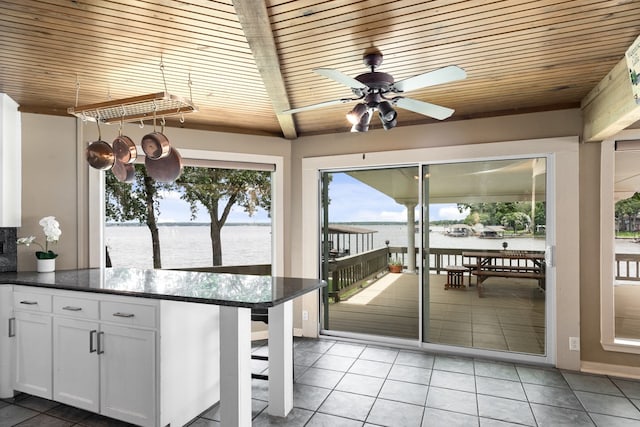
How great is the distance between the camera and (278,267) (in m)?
4.34

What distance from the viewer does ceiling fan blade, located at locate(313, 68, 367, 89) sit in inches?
78.6

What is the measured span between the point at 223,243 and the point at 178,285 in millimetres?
1727

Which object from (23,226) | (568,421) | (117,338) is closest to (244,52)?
(117,338)

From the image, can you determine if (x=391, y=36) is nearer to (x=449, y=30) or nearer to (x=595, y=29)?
(x=449, y=30)

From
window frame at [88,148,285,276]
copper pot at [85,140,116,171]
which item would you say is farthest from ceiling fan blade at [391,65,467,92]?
window frame at [88,148,285,276]

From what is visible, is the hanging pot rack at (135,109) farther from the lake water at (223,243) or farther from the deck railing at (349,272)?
the deck railing at (349,272)

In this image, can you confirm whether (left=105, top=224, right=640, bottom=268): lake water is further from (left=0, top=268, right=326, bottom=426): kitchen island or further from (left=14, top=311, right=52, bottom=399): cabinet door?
(left=14, top=311, right=52, bottom=399): cabinet door

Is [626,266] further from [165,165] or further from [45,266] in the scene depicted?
[45,266]

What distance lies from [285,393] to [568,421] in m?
1.93

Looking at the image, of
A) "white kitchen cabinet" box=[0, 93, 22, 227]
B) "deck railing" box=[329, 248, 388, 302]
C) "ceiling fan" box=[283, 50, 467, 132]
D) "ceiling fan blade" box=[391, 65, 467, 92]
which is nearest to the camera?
"ceiling fan blade" box=[391, 65, 467, 92]

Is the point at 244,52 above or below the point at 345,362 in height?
above

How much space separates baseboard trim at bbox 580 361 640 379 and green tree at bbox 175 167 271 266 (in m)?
3.50

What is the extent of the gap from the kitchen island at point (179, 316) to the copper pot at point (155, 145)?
90 cm

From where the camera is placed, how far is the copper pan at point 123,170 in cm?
278
